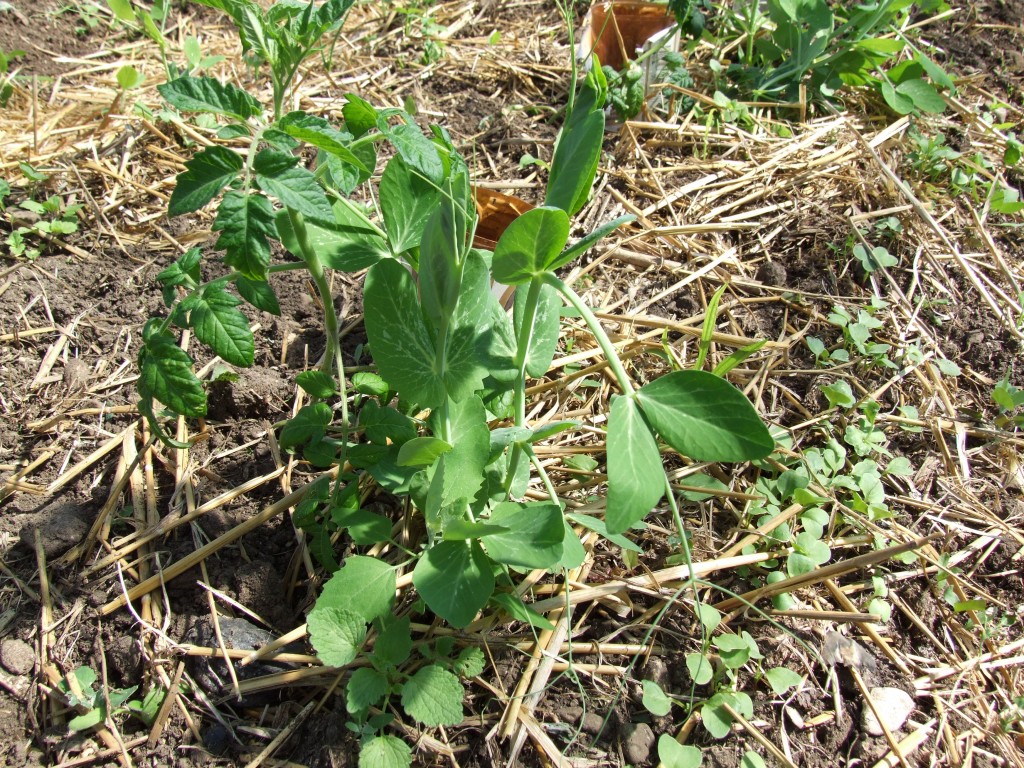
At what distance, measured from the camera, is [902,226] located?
2094mm

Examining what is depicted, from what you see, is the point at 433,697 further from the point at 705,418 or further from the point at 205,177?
the point at 205,177

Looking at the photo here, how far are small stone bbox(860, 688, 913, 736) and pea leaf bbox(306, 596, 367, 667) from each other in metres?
0.93

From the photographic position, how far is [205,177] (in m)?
1.01

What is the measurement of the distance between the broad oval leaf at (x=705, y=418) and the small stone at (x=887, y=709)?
744 millimetres

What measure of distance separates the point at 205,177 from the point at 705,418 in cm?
76

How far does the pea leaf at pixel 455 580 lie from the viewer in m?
1.06

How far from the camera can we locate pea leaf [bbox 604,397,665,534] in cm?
85

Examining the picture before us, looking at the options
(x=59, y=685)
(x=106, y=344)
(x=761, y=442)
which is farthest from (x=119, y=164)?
(x=761, y=442)

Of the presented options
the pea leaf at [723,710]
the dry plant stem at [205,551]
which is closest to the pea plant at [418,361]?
the dry plant stem at [205,551]

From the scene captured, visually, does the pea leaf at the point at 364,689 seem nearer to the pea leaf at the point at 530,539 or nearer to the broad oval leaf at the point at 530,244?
the pea leaf at the point at 530,539

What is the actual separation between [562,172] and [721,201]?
134cm

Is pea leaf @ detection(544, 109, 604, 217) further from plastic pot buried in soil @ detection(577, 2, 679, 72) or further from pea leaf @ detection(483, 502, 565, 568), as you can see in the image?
plastic pot buried in soil @ detection(577, 2, 679, 72)

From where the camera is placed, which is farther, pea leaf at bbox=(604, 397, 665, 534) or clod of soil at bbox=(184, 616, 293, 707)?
clod of soil at bbox=(184, 616, 293, 707)

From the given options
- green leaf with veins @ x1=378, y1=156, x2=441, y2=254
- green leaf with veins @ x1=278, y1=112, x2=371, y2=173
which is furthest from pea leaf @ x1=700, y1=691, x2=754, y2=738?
green leaf with veins @ x1=278, y1=112, x2=371, y2=173
